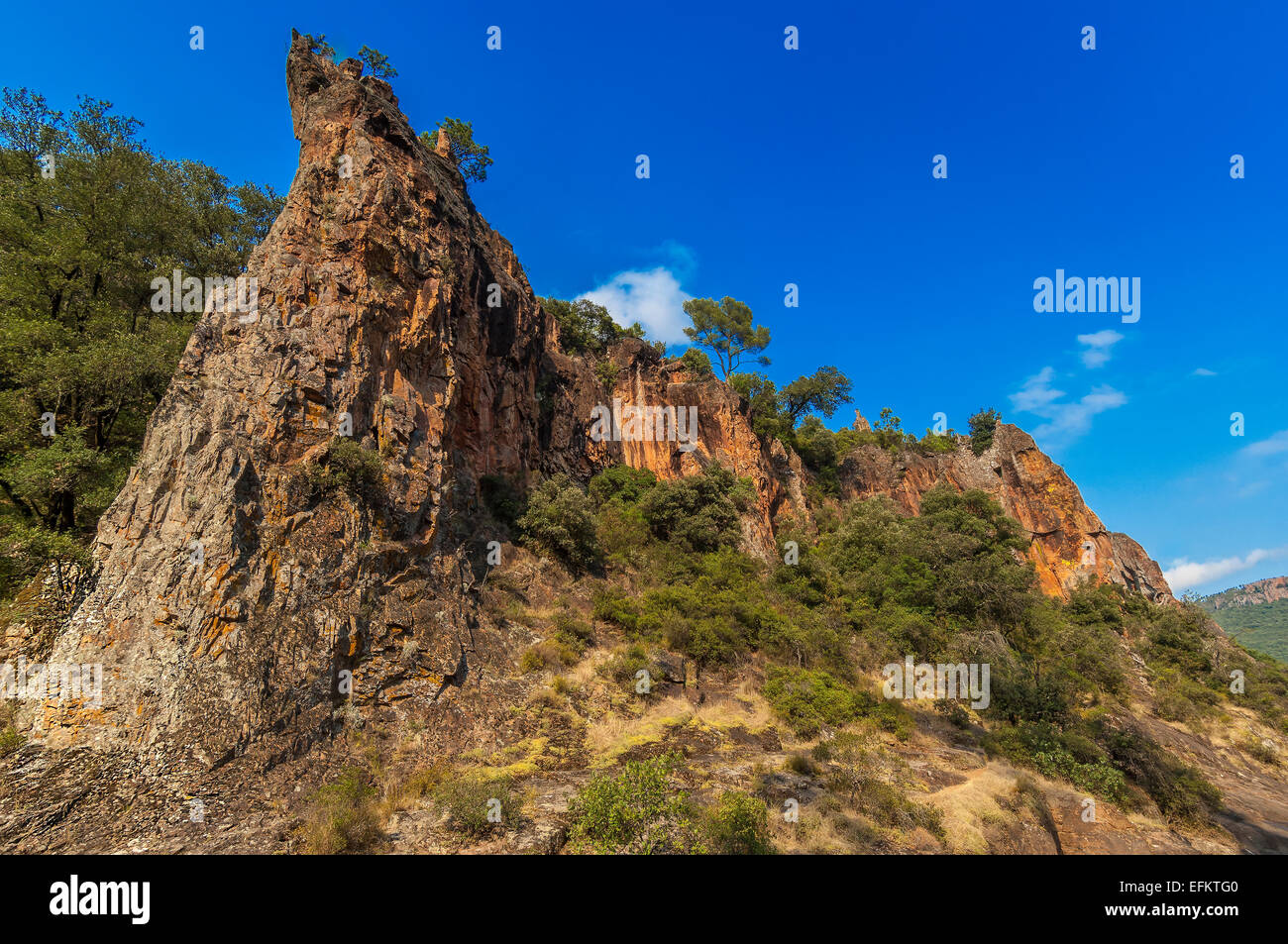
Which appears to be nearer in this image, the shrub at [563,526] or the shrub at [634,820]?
the shrub at [634,820]

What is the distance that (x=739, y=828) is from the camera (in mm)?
8086

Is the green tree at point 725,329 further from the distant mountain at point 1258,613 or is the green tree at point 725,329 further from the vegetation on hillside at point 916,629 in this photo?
the distant mountain at point 1258,613

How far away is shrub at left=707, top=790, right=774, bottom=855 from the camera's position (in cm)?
774

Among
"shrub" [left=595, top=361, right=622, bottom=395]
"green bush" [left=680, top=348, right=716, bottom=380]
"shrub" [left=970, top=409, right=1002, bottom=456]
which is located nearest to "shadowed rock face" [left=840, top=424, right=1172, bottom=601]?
"shrub" [left=970, top=409, right=1002, bottom=456]

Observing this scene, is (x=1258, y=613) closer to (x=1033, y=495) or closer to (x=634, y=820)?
(x=1033, y=495)

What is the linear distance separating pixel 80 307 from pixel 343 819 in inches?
724

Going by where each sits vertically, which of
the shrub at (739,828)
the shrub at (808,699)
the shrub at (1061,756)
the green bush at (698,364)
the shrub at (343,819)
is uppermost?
the green bush at (698,364)

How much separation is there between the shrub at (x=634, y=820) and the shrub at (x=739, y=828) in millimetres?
334

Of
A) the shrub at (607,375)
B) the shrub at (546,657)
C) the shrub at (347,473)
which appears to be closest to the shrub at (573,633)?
the shrub at (546,657)

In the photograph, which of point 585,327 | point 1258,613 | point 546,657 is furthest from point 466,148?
point 1258,613

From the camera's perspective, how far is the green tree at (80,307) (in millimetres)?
11844
